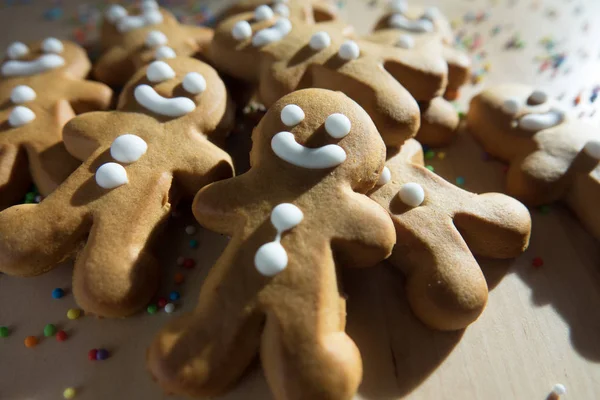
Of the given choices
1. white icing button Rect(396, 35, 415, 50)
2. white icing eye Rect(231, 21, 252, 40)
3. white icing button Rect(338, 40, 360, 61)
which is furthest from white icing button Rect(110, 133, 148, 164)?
white icing button Rect(396, 35, 415, 50)

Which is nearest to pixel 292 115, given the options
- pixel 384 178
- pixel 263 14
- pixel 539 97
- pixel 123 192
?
pixel 384 178

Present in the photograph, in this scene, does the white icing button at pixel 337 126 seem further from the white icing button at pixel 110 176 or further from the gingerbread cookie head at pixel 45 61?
the gingerbread cookie head at pixel 45 61

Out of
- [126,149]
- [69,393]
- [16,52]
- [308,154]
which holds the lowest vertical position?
[69,393]

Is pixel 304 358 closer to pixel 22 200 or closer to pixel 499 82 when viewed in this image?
pixel 22 200

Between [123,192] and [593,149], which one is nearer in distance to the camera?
[123,192]

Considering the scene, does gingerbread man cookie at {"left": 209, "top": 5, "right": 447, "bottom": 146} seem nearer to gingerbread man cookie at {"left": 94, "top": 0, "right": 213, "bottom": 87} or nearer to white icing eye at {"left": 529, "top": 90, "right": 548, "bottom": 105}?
gingerbread man cookie at {"left": 94, "top": 0, "right": 213, "bottom": 87}

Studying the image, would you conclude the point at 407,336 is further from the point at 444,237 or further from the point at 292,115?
the point at 292,115

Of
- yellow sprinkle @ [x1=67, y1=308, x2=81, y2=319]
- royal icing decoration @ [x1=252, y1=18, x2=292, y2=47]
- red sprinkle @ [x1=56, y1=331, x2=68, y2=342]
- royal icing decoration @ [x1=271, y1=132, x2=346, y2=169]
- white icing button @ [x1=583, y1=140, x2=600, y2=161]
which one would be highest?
white icing button @ [x1=583, y1=140, x2=600, y2=161]
